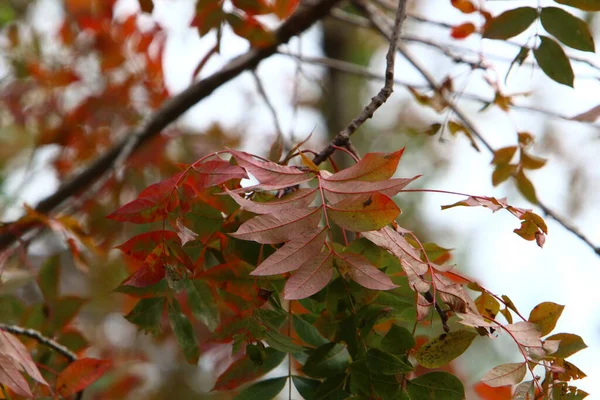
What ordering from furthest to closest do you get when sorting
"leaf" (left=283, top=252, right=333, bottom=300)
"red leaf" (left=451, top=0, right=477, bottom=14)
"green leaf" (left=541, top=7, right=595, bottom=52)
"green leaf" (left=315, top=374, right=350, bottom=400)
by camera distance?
1. "red leaf" (left=451, top=0, right=477, bottom=14)
2. "green leaf" (left=541, top=7, right=595, bottom=52)
3. "green leaf" (left=315, top=374, right=350, bottom=400)
4. "leaf" (left=283, top=252, right=333, bottom=300)

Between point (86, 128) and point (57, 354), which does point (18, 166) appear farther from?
point (57, 354)

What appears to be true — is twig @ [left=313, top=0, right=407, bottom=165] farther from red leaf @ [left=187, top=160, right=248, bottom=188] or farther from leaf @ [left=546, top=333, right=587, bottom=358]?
leaf @ [left=546, top=333, right=587, bottom=358]

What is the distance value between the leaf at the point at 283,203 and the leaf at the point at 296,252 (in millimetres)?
35

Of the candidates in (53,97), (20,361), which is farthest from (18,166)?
(20,361)

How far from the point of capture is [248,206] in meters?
0.60

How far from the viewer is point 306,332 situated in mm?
748

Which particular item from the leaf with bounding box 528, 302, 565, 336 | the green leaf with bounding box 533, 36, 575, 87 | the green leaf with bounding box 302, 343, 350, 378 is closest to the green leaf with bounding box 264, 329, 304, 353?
the green leaf with bounding box 302, 343, 350, 378

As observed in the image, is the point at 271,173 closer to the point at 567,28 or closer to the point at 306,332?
the point at 306,332

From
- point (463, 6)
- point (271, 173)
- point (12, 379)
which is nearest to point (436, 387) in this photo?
point (271, 173)

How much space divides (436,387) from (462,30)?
746 millimetres

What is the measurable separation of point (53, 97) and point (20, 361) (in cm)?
166

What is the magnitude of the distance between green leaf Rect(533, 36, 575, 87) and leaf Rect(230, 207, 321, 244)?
0.41 meters

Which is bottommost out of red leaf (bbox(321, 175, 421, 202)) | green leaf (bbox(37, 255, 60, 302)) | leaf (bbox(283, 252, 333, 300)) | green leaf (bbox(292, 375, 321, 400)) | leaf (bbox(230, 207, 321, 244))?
green leaf (bbox(37, 255, 60, 302))

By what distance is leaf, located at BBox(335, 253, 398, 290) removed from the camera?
22.8 inches
